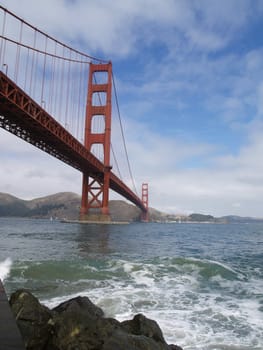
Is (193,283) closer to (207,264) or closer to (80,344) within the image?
(207,264)

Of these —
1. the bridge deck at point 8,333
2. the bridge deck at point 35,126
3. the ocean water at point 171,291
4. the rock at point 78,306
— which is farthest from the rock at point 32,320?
the bridge deck at point 35,126

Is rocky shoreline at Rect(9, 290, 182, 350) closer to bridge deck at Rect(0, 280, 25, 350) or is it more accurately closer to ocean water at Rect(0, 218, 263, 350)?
bridge deck at Rect(0, 280, 25, 350)

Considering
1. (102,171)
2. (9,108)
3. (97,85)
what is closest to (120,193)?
(102,171)

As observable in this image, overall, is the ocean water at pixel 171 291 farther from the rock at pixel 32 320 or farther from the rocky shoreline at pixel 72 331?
the rock at pixel 32 320

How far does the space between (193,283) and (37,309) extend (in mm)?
5399

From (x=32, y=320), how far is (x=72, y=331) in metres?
0.61

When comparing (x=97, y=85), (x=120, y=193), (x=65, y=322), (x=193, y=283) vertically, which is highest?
(x=97, y=85)

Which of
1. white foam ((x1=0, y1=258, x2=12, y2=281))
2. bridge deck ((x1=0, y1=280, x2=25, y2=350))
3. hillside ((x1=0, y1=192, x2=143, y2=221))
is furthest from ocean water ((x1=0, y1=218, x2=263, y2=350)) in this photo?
hillside ((x1=0, y1=192, x2=143, y2=221))

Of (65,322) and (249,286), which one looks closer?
(65,322)

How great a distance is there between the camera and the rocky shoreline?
2883 mm

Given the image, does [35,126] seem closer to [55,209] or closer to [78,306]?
[78,306]

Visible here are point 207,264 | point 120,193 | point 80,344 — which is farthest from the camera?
point 120,193

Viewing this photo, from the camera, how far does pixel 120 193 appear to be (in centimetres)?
5347

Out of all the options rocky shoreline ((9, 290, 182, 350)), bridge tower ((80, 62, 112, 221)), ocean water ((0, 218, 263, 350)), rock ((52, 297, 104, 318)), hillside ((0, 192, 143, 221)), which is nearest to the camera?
rocky shoreline ((9, 290, 182, 350))
